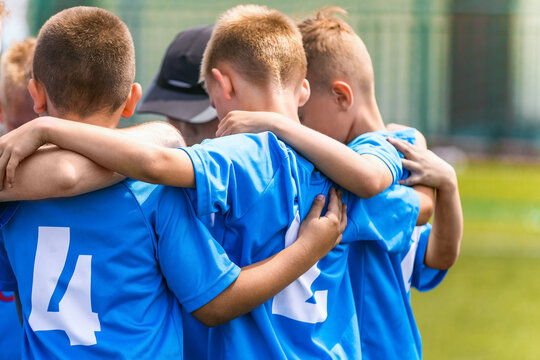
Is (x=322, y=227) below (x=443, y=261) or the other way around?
the other way around

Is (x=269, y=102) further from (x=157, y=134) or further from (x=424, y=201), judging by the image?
(x=424, y=201)

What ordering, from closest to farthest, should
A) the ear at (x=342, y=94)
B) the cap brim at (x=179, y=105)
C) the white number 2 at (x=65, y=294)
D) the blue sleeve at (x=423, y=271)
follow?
the white number 2 at (x=65, y=294) → the ear at (x=342, y=94) → the blue sleeve at (x=423, y=271) → the cap brim at (x=179, y=105)

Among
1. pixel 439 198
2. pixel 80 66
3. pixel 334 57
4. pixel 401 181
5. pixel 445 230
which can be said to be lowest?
pixel 445 230

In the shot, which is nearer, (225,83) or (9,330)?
(225,83)

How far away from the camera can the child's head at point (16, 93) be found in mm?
2699

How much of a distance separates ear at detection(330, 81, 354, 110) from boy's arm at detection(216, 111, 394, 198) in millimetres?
493

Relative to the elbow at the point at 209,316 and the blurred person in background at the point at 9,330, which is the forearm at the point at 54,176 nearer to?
the elbow at the point at 209,316

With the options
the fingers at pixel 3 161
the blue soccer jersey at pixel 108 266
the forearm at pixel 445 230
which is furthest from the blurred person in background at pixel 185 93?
the fingers at pixel 3 161

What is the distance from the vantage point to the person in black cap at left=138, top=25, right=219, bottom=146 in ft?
8.68

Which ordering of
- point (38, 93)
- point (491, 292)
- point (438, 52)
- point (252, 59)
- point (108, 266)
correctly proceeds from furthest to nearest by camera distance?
point (438, 52) < point (491, 292) < point (252, 59) < point (38, 93) < point (108, 266)

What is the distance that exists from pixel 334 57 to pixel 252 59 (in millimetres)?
490

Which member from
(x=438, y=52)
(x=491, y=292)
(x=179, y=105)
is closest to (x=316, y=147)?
(x=179, y=105)

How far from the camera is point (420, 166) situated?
2.20m

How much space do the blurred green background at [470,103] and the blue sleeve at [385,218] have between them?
4.10 metres
